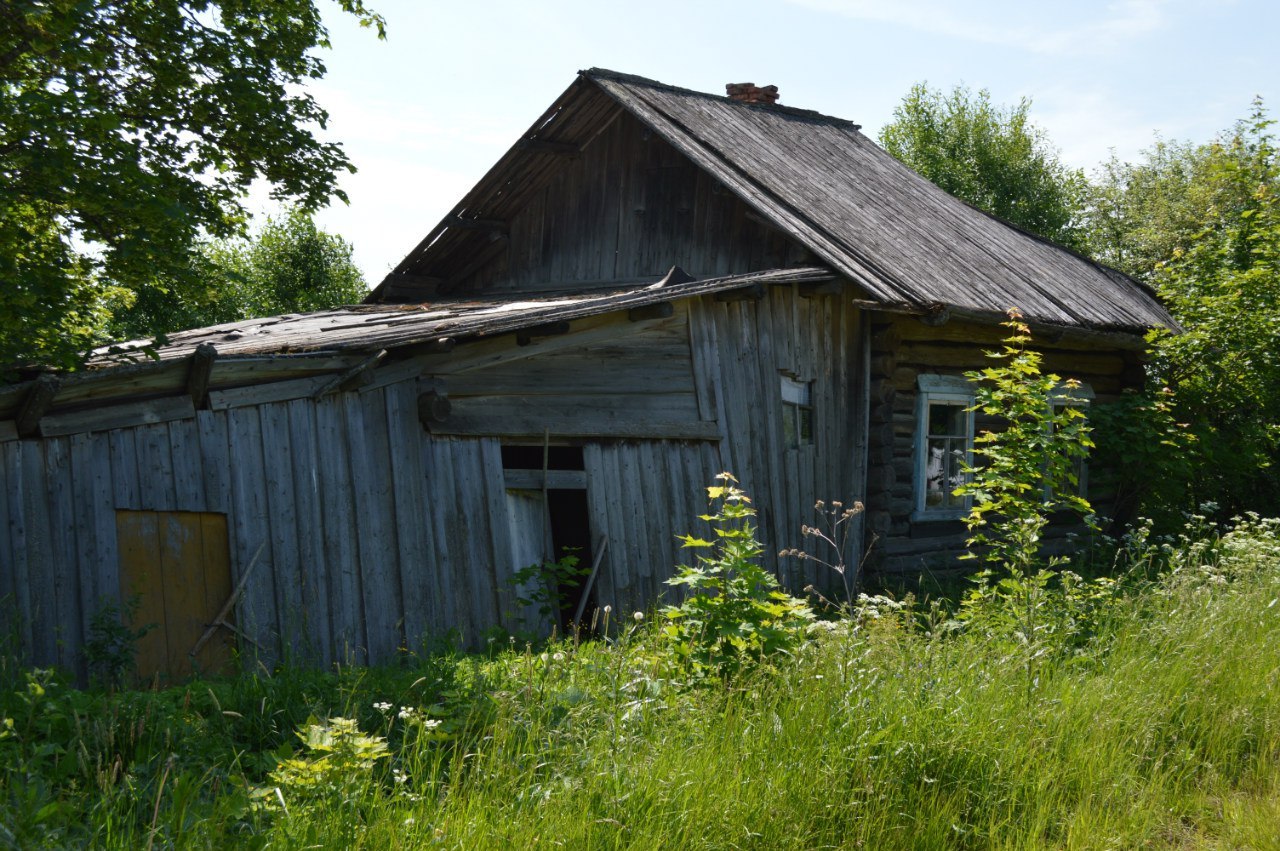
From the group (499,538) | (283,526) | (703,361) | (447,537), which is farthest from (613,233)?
(283,526)

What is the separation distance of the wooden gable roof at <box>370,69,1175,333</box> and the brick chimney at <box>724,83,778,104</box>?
12.6 inches

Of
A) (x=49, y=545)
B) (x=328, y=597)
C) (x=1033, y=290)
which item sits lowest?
(x=328, y=597)

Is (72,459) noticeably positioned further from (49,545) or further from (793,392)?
(793,392)

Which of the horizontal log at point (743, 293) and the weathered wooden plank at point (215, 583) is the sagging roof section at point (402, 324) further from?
the weathered wooden plank at point (215, 583)

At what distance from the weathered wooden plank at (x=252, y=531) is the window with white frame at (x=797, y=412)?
5.29 metres

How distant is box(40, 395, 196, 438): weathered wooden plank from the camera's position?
6543 millimetres

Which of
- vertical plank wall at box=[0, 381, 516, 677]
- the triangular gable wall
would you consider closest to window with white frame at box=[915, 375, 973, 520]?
the triangular gable wall

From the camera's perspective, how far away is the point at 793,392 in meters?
11.2

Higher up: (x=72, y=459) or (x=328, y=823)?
(x=72, y=459)

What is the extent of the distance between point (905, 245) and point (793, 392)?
104 inches

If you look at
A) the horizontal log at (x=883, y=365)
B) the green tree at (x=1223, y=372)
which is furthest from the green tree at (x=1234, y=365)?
the horizontal log at (x=883, y=365)

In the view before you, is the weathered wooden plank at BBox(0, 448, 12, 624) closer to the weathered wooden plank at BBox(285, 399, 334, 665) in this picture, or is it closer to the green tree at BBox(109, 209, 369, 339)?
the weathered wooden plank at BBox(285, 399, 334, 665)

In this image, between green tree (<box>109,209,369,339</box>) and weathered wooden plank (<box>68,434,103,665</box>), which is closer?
weathered wooden plank (<box>68,434,103,665</box>)

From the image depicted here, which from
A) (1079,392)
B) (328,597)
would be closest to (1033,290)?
(1079,392)
